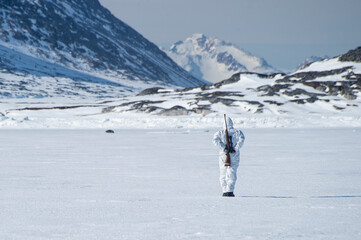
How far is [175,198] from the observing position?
1284 centimetres

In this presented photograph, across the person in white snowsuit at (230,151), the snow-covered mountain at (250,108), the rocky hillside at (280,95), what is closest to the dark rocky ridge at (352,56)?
the rocky hillside at (280,95)

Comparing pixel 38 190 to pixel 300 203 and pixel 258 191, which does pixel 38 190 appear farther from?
pixel 300 203

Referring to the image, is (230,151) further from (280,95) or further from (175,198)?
(280,95)

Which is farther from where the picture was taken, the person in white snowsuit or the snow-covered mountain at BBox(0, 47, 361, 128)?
the snow-covered mountain at BBox(0, 47, 361, 128)

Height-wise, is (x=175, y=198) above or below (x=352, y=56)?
below

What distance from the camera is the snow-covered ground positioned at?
885 cm

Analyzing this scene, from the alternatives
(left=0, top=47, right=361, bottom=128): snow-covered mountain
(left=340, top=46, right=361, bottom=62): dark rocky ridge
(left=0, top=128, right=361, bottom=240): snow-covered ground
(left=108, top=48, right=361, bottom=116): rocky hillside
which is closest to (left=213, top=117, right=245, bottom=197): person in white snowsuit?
(left=0, top=128, right=361, bottom=240): snow-covered ground

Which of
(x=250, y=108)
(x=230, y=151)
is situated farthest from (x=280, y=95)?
(x=230, y=151)

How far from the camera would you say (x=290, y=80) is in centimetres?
11138

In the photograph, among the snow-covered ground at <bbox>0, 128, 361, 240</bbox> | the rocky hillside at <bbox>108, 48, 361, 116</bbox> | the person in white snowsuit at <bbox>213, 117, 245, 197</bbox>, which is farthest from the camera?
the rocky hillside at <bbox>108, 48, 361, 116</bbox>

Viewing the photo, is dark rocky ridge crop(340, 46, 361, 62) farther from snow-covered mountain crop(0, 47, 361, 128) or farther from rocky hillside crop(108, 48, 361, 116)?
snow-covered mountain crop(0, 47, 361, 128)

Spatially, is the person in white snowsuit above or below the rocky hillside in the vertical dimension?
below

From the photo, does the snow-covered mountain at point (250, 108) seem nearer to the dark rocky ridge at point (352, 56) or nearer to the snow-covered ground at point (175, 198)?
the dark rocky ridge at point (352, 56)

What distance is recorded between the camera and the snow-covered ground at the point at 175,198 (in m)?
8.85
